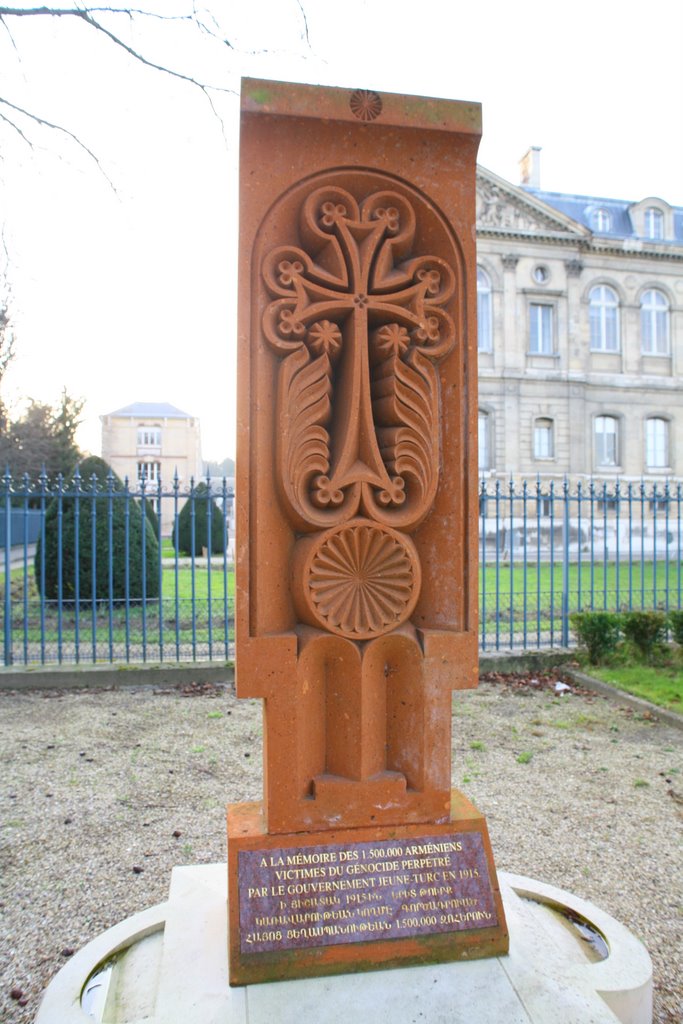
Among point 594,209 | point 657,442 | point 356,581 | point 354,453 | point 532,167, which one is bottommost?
point 356,581

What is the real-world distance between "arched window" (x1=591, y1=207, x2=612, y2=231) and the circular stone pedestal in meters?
34.0

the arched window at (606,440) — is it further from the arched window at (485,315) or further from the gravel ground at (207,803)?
the gravel ground at (207,803)

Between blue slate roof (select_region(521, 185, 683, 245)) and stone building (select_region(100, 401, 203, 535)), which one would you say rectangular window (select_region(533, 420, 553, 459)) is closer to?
blue slate roof (select_region(521, 185, 683, 245))

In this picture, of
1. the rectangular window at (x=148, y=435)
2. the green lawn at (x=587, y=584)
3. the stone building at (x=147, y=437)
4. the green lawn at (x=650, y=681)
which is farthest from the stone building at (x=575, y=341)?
the rectangular window at (x=148, y=435)

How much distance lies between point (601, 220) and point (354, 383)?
34105 mm

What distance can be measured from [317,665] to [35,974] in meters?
1.84

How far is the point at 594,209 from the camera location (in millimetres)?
32062

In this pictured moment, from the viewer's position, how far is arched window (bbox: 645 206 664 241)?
3162cm

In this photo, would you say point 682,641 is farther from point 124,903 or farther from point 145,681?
point 124,903

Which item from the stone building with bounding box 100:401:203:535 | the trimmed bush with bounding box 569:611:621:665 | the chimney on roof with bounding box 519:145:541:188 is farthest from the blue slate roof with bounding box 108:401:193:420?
the trimmed bush with bounding box 569:611:621:665

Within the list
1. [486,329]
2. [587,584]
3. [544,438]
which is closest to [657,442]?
[544,438]

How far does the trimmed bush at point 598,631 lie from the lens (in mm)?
8609

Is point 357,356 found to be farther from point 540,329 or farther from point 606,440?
point 606,440

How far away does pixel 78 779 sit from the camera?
5.18 meters
